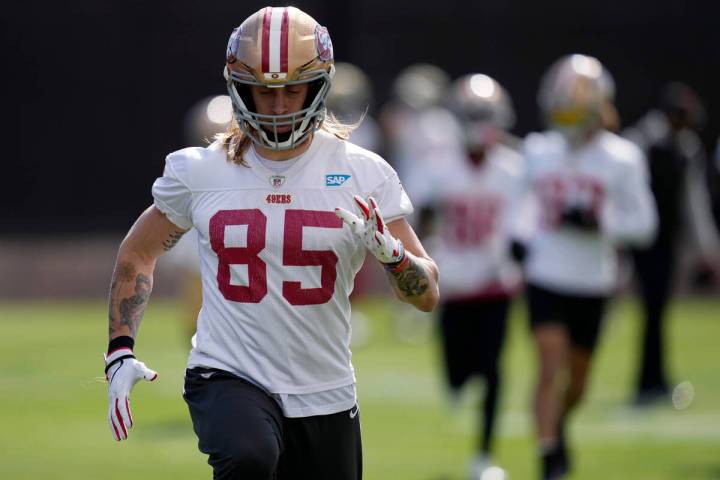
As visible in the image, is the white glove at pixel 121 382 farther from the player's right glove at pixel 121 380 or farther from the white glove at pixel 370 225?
the white glove at pixel 370 225

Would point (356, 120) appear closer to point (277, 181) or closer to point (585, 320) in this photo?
point (585, 320)

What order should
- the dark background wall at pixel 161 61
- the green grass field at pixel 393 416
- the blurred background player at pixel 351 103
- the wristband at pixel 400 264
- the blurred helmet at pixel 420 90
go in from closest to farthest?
1. the wristband at pixel 400 264
2. the green grass field at pixel 393 416
3. the blurred background player at pixel 351 103
4. the blurred helmet at pixel 420 90
5. the dark background wall at pixel 161 61

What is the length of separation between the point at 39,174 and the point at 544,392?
13.9m

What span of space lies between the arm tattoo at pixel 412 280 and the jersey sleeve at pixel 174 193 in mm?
764

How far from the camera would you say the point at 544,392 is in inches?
318

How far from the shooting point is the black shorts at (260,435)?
185 inches

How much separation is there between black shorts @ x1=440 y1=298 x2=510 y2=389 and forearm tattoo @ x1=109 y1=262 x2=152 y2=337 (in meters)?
4.02

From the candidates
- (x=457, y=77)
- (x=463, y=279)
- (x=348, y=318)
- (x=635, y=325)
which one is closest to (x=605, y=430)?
(x=463, y=279)

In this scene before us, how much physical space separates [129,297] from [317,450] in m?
0.87

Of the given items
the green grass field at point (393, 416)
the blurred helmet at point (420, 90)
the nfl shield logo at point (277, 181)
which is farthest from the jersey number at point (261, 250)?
the blurred helmet at point (420, 90)

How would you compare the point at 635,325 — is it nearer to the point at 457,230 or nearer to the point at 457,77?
the point at 457,77

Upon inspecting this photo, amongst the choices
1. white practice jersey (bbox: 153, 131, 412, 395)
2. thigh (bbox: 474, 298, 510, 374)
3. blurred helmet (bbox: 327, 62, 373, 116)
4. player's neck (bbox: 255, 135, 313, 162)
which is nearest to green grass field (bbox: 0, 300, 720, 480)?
thigh (bbox: 474, 298, 510, 374)

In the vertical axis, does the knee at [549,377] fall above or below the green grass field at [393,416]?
above

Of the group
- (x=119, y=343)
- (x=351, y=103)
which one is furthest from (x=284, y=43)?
(x=351, y=103)
